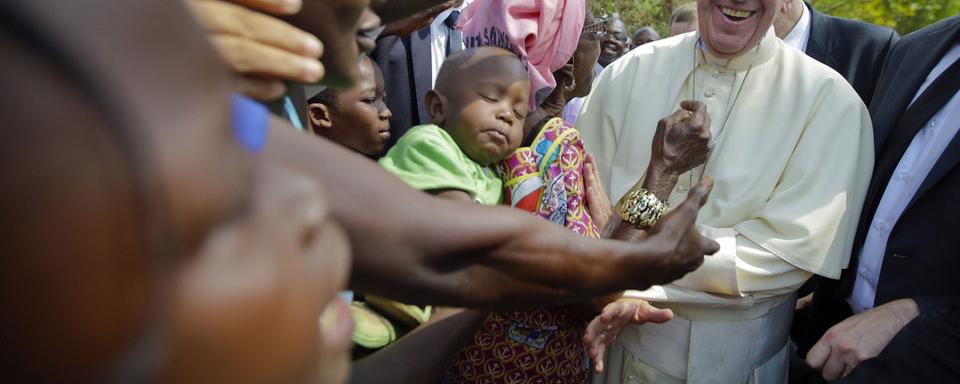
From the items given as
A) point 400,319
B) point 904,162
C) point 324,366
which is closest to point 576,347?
point 400,319

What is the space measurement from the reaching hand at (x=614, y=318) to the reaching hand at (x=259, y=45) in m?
1.79

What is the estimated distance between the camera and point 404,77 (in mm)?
3959

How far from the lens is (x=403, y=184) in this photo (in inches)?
51.0

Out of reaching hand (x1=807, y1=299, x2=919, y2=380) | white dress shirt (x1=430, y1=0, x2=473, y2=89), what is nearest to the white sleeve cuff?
reaching hand (x1=807, y1=299, x2=919, y2=380)

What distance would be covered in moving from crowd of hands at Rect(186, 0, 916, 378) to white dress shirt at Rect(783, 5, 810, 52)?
6.81 feet

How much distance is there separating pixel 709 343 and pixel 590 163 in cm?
87

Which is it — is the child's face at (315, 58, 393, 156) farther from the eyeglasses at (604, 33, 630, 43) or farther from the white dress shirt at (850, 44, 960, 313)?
the eyeglasses at (604, 33, 630, 43)

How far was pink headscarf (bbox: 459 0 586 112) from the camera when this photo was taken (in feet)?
9.57

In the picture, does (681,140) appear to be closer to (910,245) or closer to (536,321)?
(536,321)

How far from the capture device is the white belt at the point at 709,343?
3129 mm

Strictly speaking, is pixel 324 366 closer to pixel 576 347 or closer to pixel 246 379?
pixel 246 379

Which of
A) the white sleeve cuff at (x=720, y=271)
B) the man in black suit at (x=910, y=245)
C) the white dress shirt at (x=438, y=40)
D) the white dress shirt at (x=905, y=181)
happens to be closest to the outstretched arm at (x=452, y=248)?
the white sleeve cuff at (x=720, y=271)

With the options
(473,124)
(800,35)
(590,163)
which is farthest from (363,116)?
(800,35)

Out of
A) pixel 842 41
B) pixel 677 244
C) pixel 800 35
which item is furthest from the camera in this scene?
pixel 800 35
